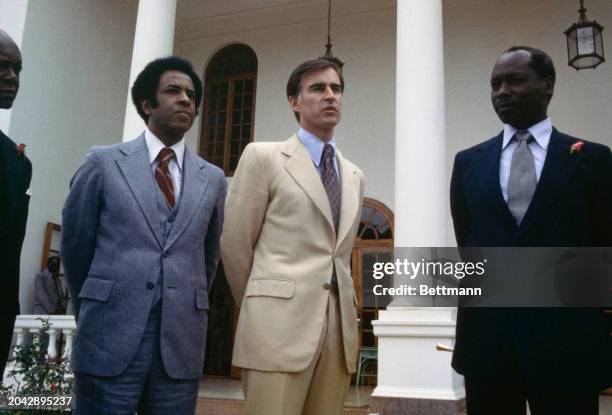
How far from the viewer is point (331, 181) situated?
2873mm

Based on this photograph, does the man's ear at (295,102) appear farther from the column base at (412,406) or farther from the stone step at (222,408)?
the stone step at (222,408)

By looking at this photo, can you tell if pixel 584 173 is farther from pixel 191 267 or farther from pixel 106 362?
pixel 106 362

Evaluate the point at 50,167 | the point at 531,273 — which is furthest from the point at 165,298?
the point at 50,167

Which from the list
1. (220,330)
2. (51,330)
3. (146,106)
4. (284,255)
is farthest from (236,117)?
(284,255)

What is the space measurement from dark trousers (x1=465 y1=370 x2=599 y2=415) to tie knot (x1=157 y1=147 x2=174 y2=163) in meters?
1.58

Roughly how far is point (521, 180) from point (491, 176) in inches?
4.7

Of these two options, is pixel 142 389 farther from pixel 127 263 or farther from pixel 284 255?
pixel 284 255

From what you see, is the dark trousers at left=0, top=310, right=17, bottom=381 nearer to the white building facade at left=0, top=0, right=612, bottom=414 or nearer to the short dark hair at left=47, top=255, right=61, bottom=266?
the white building facade at left=0, top=0, right=612, bottom=414

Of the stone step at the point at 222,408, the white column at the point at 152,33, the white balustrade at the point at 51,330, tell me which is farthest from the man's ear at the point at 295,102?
the white column at the point at 152,33

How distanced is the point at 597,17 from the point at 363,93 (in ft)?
14.7

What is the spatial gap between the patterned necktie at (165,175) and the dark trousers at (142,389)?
49 centimetres

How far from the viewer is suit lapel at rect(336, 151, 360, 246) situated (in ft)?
9.02

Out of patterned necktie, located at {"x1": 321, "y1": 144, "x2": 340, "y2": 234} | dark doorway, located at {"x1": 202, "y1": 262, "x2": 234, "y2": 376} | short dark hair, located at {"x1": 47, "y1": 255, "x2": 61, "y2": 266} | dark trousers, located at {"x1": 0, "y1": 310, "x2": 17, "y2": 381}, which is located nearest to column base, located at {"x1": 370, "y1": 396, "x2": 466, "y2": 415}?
patterned necktie, located at {"x1": 321, "y1": 144, "x2": 340, "y2": 234}

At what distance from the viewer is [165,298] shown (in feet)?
7.86
